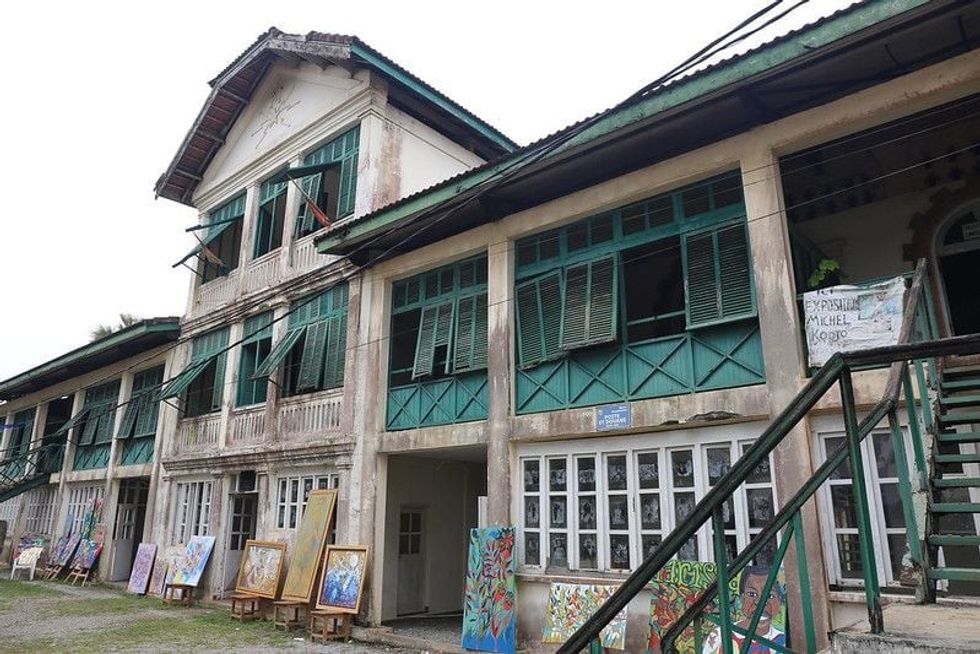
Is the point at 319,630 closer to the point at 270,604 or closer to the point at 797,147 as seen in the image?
the point at 270,604

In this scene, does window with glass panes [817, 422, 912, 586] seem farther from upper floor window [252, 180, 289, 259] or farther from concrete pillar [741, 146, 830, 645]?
upper floor window [252, 180, 289, 259]

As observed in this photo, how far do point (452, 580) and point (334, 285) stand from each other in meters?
6.69

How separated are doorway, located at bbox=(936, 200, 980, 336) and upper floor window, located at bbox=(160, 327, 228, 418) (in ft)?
48.5

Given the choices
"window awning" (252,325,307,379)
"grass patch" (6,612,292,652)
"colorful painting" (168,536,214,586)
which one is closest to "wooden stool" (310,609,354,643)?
"grass patch" (6,612,292,652)

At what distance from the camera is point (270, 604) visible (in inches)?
538

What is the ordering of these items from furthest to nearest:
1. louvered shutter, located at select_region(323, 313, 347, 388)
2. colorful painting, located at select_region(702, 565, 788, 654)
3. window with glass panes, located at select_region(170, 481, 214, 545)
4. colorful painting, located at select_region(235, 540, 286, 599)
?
window with glass panes, located at select_region(170, 481, 214, 545) < louvered shutter, located at select_region(323, 313, 347, 388) < colorful painting, located at select_region(235, 540, 286, 599) < colorful painting, located at select_region(702, 565, 788, 654)

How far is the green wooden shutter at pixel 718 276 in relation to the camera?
8.71 m

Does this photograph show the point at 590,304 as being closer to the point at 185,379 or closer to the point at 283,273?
the point at 283,273

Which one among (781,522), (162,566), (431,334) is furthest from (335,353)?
(781,522)

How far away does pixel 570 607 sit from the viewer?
922 cm

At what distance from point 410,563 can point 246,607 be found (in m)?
3.26

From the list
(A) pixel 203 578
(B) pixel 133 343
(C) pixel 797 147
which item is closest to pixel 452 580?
(A) pixel 203 578

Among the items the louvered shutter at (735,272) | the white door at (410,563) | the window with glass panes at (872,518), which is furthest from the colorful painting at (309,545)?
the window with glass panes at (872,518)

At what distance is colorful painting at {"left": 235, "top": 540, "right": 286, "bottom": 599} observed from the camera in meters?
13.3
